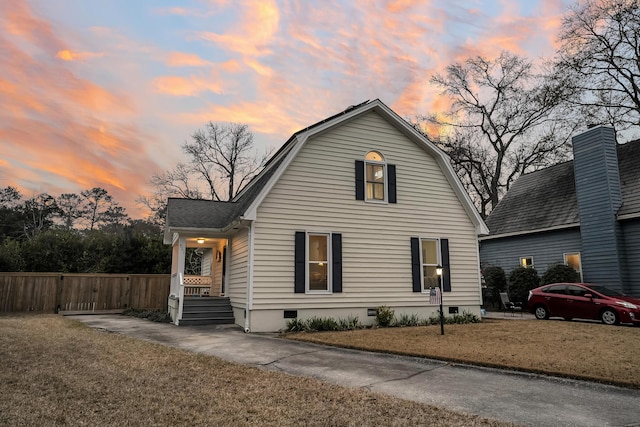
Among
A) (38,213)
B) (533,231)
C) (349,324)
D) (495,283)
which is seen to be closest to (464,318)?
(349,324)

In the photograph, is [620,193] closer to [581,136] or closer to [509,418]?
[581,136]

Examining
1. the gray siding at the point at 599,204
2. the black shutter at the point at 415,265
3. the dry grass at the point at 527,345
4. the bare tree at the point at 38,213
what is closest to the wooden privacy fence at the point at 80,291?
the dry grass at the point at 527,345

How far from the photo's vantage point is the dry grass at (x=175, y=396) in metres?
3.92

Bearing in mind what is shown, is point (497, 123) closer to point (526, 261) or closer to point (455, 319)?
point (526, 261)

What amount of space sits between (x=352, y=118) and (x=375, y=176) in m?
2.05

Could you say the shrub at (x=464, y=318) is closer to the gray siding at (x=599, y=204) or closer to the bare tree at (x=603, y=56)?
the gray siding at (x=599, y=204)

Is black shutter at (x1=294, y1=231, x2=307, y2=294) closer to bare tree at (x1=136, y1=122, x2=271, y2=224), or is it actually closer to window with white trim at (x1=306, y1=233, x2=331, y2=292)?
window with white trim at (x1=306, y1=233, x2=331, y2=292)

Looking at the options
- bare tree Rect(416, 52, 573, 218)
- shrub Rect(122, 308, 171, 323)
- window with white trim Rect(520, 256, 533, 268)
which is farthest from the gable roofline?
bare tree Rect(416, 52, 573, 218)

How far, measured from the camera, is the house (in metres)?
11.5

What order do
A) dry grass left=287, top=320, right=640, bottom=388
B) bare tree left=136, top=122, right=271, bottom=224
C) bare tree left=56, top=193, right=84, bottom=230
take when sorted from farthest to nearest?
bare tree left=56, top=193, right=84, bottom=230
bare tree left=136, top=122, right=271, bottom=224
dry grass left=287, top=320, right=640, bottom=388

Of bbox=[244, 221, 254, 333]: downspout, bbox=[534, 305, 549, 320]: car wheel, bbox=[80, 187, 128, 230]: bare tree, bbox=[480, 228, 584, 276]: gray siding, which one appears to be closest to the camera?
bbox=[244, 221, 254, 333]: downspout

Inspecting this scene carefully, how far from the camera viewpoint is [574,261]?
57.3 ft

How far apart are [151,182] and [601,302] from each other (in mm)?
32199

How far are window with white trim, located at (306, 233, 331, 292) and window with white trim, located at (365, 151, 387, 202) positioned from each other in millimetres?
2245
